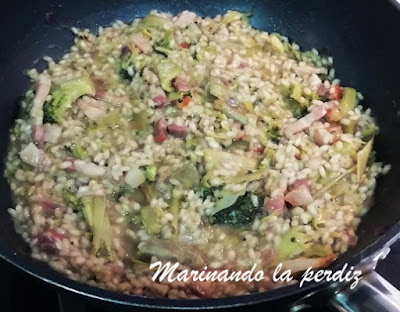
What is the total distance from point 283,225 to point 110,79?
1002 mm

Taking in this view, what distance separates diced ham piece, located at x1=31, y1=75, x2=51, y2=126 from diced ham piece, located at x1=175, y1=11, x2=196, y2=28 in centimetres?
65

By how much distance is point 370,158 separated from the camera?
2.30m

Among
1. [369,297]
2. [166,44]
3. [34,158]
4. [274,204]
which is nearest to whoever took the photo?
[369,297]

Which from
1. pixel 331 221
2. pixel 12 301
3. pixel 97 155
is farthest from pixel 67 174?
pixel 331 221

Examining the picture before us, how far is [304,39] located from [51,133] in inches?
47.1

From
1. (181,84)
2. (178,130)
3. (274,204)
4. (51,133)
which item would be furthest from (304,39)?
(51,133)

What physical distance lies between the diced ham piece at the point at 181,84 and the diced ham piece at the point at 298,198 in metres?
0.65

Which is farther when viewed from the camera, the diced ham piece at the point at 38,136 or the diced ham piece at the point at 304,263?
the diced ham piece at the point at 38,136

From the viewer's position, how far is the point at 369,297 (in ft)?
5.24

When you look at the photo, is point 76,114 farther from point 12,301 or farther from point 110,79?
point 12,301

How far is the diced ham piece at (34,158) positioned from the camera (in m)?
2.24

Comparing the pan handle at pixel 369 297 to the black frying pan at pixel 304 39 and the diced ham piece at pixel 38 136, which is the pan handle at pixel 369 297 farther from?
the diced ham piece at pixel 38 136

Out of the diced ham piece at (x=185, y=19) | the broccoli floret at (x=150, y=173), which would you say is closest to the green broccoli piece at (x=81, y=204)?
the broccoli floret at (x=150, y=173)

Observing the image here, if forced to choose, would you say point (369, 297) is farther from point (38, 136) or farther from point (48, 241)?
point (38, 136)
